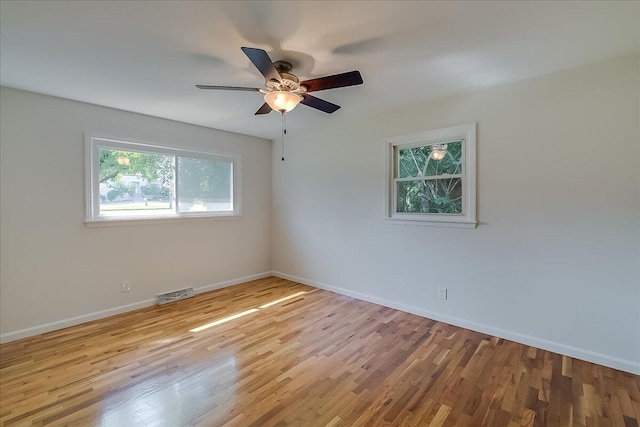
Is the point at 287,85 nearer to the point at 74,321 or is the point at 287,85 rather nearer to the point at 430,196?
the point at 430,196

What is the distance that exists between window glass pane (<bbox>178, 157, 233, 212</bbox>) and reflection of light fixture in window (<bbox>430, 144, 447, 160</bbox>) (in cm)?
298

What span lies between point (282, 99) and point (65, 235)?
2777 mm

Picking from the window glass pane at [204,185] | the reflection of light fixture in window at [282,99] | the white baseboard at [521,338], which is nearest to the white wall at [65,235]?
the window glass pane at [204,185]

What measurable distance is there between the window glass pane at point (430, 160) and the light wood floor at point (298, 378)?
170 cm

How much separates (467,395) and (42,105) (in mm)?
4552

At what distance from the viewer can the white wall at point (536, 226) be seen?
227 cm

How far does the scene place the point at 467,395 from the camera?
2.01 meters

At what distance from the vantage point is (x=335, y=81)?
2105mm

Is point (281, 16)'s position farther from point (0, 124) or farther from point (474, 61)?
point (0, 124)

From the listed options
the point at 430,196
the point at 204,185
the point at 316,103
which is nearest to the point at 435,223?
the point at 430,196

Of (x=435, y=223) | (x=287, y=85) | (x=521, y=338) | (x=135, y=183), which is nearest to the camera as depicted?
(x=287, y=85)

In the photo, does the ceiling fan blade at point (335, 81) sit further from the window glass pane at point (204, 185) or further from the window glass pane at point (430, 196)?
the window glass pane at point (204, 185)

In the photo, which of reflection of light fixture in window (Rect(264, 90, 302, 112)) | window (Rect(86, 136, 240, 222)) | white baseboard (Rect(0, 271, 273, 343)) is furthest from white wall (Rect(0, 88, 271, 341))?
reflection of light fixture in window (Rect(264, 90, 302, 112))

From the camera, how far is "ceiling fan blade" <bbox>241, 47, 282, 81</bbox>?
171cm
